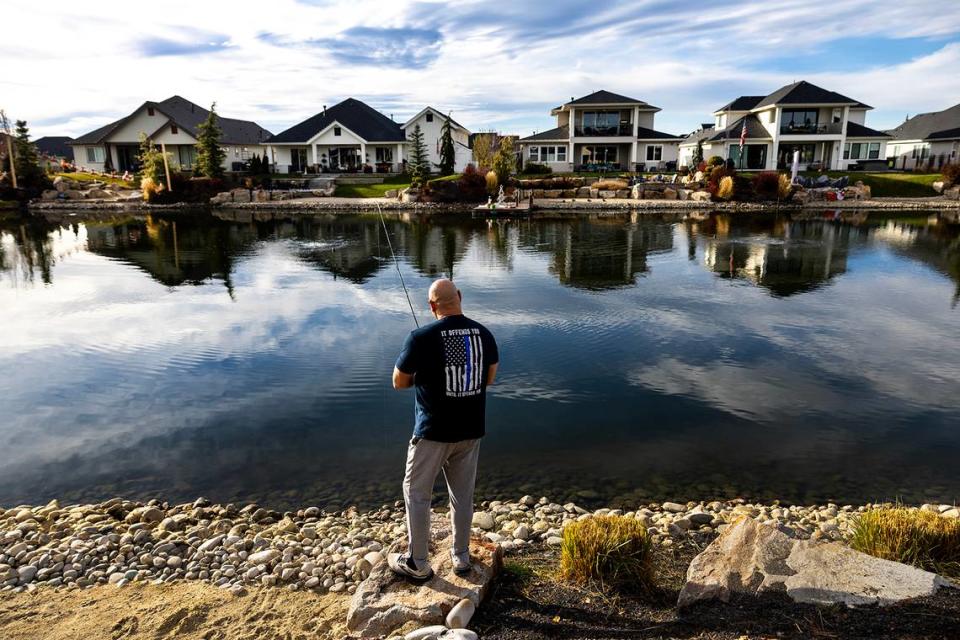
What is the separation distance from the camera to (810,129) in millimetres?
58875

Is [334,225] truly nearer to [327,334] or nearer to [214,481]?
[327,334]

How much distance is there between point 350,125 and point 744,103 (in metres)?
39.8

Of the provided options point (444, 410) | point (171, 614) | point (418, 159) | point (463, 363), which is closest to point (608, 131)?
point (418, 159)

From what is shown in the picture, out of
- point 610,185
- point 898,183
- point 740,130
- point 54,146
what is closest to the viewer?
point 610,185

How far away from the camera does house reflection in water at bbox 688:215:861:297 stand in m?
22.0

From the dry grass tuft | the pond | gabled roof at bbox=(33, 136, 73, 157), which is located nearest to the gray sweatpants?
the pond

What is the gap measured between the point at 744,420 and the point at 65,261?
2685cm

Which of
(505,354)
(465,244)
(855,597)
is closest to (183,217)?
(465,244)

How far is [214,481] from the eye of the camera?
27.7 feet

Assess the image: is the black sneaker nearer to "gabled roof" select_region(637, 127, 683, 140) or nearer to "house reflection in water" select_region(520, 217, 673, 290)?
"house reflection in water" select_region(520, 217, 673, 290)

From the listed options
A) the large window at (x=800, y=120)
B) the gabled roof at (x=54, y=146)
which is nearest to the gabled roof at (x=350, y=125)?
the large window at (x=800, y=120)

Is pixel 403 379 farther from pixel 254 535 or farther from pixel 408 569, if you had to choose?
pixel 254 535

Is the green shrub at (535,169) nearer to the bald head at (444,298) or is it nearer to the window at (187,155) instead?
the window at (187,155)

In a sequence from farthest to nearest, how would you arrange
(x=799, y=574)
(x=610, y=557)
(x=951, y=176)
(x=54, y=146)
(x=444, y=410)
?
1. (x=54, y=146)
2. (x=951, y=176)
3. (x=610, y=557)
4. (x=444, y=410)
5. (x=799, y=574)
